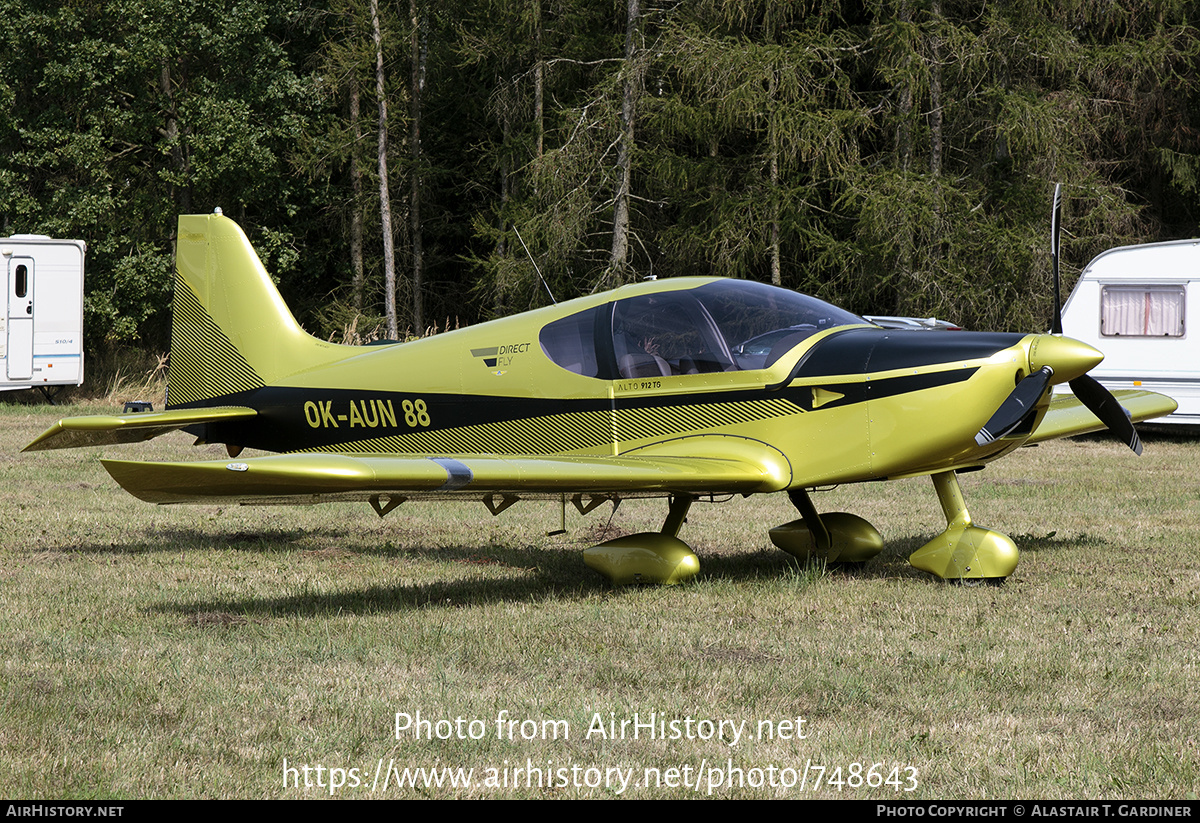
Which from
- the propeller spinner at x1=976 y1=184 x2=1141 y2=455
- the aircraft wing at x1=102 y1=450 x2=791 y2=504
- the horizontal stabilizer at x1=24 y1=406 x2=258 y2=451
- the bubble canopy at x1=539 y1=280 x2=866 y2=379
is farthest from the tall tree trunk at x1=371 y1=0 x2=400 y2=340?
the propeller spinner at x1=976 y1=184 x2=1141 y2=455

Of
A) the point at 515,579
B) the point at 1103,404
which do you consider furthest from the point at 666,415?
the point at 1103,404

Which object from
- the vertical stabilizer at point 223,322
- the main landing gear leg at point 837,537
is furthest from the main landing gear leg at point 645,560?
the vertical stabilizer at point 223,322

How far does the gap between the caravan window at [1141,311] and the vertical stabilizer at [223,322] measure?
13.0 m

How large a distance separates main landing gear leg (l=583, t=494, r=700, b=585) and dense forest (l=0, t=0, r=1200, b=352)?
52.6 ft

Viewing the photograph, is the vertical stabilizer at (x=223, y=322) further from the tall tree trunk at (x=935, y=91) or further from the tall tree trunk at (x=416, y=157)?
the tall tree trunk at (x=416, y=157)

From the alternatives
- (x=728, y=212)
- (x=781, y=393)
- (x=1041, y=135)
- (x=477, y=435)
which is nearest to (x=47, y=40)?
(x=728, y=212)

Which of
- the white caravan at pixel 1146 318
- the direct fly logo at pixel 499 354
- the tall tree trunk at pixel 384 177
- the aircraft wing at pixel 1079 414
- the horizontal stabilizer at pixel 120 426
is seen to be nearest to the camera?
the horizontal stabilizer at pixel 120 426

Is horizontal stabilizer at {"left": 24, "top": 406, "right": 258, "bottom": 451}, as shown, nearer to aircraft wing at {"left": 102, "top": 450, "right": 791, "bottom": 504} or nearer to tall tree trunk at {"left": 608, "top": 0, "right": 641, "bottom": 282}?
aircraft wing at {"left": 102, "top": 450, "right": 791, "bottom": 504}

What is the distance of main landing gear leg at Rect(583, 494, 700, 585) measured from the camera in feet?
23.4

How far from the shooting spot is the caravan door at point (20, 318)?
20109mm

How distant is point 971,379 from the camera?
259 inches

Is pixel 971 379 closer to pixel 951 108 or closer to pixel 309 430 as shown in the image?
pixel 309 430

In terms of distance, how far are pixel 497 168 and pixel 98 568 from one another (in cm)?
2362

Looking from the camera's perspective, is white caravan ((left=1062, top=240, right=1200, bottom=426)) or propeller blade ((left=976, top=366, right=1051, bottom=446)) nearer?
propeller blade ((left=976, top=366, right=1051, bottom=446))
